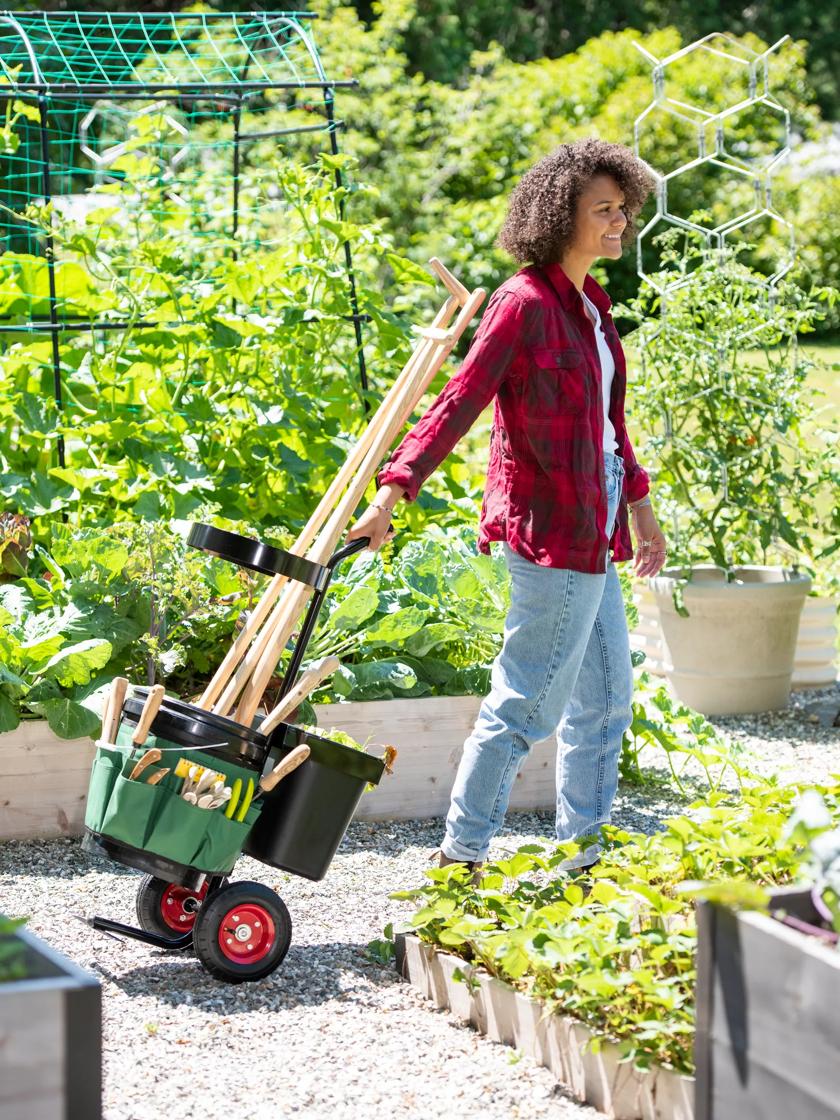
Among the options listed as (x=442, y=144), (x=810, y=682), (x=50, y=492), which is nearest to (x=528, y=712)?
(x=50, y=492)

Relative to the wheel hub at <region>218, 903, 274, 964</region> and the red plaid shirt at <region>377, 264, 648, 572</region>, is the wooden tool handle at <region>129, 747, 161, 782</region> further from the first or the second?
the red plaid shirt at <region>377, 264, 648, 572</region>

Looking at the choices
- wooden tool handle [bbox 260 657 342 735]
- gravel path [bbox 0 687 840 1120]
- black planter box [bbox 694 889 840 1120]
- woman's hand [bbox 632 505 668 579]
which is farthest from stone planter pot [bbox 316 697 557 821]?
black planter box [bbox 694 889 840 1120]

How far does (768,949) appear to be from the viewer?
164cm

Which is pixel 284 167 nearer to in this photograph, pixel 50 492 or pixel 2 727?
pixel 50 492

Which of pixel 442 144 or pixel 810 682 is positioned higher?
pixel 442 144

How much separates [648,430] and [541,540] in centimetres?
214

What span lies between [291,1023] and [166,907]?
39 centimetres

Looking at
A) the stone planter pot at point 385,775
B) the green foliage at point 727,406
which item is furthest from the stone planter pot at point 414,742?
the green foliage at point 727,406

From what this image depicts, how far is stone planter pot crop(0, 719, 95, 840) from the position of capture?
3.32 m

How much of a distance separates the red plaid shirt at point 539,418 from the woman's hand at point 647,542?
0.34 m

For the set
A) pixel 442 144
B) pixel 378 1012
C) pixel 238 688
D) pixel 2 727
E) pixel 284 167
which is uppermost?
pixel 442 144

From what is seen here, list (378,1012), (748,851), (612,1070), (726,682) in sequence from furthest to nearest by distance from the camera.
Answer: (726,682) < (378,1012) < (748,851) < (612,1070)

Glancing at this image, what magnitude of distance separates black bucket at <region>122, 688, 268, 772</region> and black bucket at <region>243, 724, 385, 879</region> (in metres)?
0.06

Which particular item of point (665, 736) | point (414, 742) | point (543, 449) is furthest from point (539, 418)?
point (665, 736)
